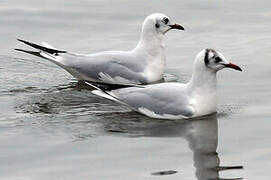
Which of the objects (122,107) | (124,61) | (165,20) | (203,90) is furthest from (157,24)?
(203,90)

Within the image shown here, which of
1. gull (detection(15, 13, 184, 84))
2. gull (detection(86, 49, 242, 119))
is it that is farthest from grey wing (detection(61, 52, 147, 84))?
gull (detection(86, 49, 242, 119))

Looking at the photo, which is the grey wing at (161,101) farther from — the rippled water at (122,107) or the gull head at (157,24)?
the gull head at (157,24)

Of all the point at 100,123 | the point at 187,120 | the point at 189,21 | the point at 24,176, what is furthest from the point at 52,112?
the point at 189,21

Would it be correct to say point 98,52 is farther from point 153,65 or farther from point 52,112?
point 52,112

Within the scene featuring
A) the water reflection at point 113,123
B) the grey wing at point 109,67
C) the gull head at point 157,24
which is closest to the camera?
the water reflection at point 113,123

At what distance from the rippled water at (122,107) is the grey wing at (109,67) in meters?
0.25

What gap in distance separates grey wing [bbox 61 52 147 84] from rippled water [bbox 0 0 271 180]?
25 centimetres

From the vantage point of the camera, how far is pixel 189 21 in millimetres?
15375

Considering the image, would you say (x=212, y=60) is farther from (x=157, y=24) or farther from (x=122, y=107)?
(x=157, y=24)

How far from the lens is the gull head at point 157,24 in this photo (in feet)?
44.2

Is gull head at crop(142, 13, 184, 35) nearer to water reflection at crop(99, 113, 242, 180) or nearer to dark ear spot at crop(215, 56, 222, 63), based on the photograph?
dark ear spot at crop(215, 56, 222, 63)

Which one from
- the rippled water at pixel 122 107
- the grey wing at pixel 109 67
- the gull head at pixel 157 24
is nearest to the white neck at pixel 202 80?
the rippled water at pixel 122 107

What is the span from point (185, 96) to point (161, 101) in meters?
0.29

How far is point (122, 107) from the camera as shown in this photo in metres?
12.0
